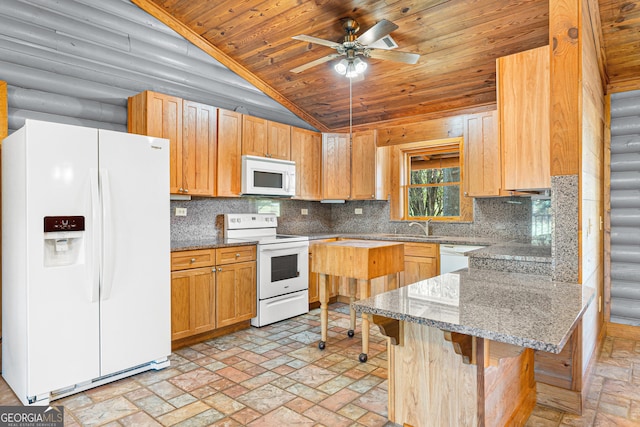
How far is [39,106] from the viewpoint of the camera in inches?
116

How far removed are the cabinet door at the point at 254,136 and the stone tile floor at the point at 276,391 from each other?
6.81ft

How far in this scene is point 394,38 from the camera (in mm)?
3486

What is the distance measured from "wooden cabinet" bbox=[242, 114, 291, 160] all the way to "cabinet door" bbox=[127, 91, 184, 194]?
2.57ft

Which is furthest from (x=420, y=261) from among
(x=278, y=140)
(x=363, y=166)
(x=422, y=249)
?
(x=278, y=140)

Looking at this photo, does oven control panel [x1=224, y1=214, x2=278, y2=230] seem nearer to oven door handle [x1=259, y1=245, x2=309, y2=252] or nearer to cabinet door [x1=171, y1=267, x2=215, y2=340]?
oven door handle [x1=259, y1=245, x2=309, y2=252]

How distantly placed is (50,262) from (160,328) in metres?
0.92

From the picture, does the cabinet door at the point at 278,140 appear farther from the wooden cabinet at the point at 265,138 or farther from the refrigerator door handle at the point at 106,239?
the refrigerator door handle at the point at 106,239

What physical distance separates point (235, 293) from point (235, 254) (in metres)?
0.39

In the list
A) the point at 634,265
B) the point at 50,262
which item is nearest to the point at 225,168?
the point at 50,262

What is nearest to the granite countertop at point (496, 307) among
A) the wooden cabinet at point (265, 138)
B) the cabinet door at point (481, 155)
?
the cabinet door at point (481, 155)

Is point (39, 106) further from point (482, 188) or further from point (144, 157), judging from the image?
point (482, 188)

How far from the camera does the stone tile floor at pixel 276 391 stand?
220 centimetres

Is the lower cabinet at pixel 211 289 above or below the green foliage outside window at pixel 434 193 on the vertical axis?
below

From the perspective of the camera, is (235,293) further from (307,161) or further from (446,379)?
(446,379)
